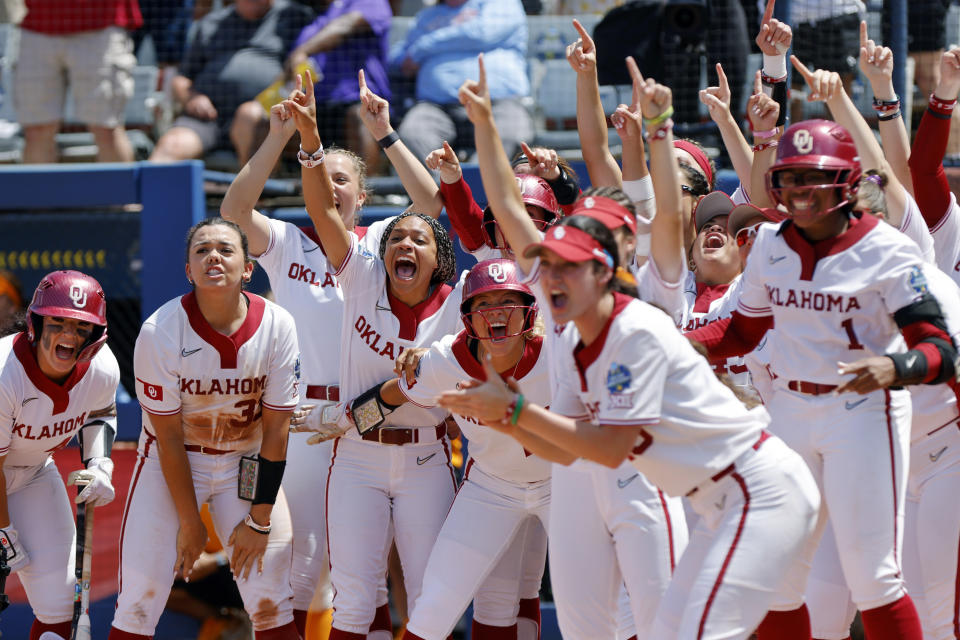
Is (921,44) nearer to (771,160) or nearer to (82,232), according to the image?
(771,160)

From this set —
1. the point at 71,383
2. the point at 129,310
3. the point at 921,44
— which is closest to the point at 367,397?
the point at 71,383

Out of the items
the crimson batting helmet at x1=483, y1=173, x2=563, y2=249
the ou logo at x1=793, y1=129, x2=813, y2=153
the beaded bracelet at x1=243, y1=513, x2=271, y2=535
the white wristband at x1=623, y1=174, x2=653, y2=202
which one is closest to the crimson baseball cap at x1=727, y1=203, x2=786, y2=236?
the crimson batting helmet at x1=483, y1=173, x2=563, y2=249

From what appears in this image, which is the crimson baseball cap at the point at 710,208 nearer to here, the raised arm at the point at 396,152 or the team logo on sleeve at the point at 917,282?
the raised arm at the point at 396,152

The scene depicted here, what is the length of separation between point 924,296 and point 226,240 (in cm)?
234

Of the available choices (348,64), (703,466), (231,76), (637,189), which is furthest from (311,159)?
(231,76)

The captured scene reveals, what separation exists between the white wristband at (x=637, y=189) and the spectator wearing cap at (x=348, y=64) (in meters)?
3.45

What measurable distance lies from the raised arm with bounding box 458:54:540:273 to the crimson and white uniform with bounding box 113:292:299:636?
4.02 ft

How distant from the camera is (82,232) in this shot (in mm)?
6988

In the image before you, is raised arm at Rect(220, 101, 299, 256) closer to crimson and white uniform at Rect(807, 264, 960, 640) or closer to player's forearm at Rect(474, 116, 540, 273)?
player's forearm at Rect(474, 116, 540, 273)

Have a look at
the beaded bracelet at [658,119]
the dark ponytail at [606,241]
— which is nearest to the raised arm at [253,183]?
the beaded bracelet at [658,119]

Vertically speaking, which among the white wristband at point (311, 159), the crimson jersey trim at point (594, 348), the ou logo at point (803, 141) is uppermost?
the ou logo at point (803, 141)

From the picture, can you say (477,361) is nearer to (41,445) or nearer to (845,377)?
(845,377)

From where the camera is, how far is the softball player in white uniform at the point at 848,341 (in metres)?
3.35

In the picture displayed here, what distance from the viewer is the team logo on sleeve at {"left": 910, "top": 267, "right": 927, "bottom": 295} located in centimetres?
337
